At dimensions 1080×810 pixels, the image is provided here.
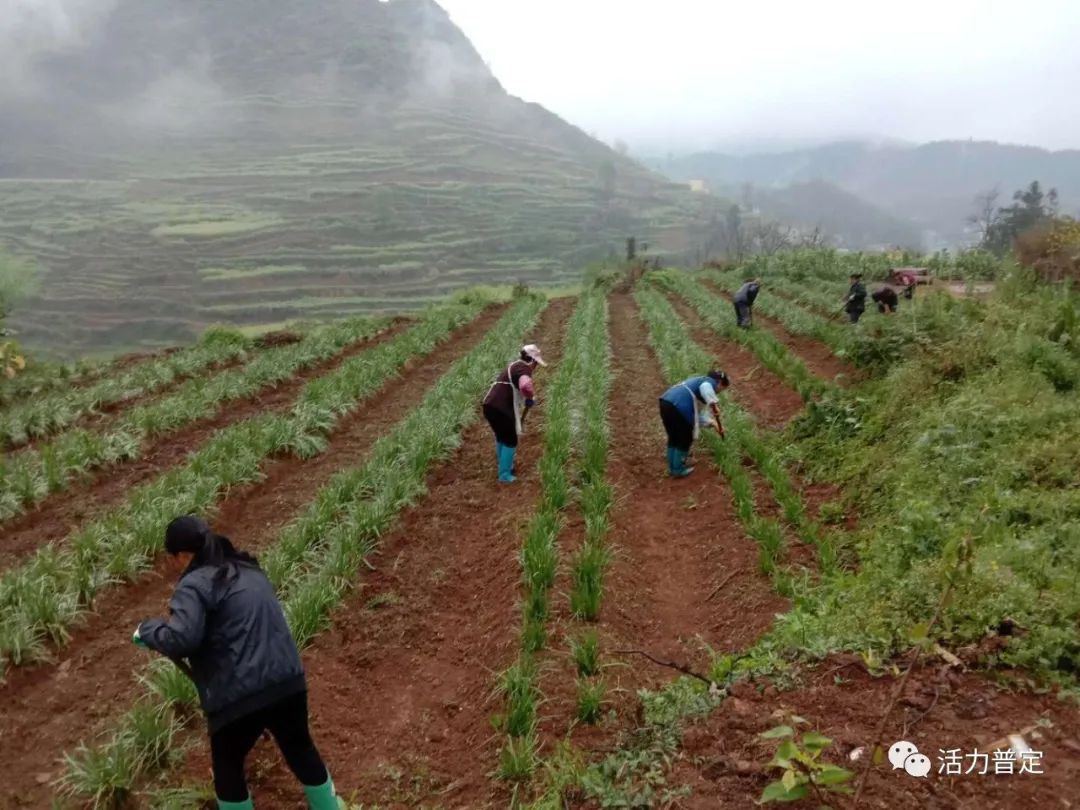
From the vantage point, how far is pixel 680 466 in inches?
332

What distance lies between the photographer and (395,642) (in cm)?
540

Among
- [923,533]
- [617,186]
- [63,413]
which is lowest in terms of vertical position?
[63,413]

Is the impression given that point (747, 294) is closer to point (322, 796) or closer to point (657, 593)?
point (657, 593)

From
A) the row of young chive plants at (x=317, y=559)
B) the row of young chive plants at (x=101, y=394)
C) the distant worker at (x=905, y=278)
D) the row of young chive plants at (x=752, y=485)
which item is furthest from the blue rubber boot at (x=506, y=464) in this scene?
the distant worker at (x=905, y=278)

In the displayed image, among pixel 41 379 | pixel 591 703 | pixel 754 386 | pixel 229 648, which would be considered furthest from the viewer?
pixel 41 379

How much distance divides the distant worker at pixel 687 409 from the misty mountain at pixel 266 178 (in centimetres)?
5463

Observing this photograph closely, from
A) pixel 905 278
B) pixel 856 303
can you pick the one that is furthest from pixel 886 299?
pixel 905 278

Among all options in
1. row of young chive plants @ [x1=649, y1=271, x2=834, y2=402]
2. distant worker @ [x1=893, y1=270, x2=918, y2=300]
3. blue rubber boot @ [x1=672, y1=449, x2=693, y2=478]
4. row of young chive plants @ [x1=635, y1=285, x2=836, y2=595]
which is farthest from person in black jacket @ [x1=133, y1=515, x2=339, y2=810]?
distant worker @ [x1=893, y1=270, x2=918, y2=300]

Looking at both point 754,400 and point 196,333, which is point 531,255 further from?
point 754,400

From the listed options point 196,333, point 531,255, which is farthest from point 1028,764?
point 531,255

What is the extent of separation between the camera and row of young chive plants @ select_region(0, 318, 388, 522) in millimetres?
7992

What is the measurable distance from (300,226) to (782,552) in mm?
94334

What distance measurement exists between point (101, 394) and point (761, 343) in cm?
1276

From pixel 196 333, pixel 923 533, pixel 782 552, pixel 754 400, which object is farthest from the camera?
pixel 196 333
